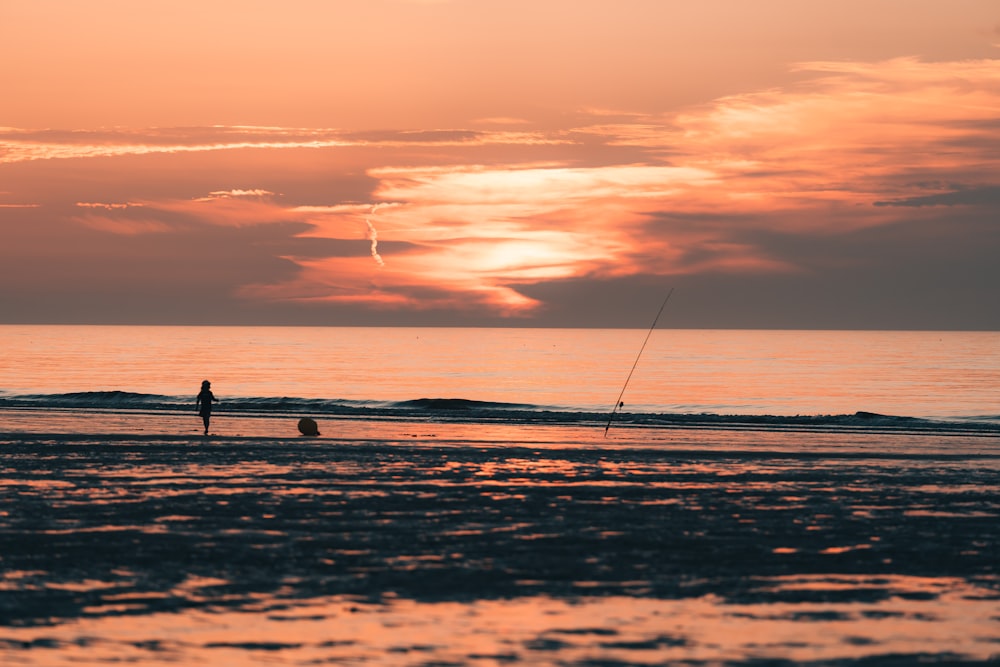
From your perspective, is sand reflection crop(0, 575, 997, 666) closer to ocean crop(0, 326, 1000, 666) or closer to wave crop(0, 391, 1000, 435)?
ocean crop(0, 326, 1000, 666)

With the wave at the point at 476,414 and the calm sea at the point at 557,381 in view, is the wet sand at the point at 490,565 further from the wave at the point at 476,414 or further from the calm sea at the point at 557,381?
the calm sea at the point at 557,381

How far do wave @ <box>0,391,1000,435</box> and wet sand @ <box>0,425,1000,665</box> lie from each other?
2576 cm

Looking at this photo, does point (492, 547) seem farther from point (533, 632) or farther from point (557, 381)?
point (557, 381)

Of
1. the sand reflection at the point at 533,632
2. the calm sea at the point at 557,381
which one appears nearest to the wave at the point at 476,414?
the calm sea at the point at 557,381

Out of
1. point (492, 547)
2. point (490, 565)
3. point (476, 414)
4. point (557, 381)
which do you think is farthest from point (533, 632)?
point (557, 381)

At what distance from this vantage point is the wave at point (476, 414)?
5709 centimetres

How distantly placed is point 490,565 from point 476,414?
156 feet

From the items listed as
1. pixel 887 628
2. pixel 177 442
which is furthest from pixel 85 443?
pixel 887 628

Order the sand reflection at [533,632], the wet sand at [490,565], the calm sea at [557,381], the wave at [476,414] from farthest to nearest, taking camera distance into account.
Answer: the calm sea at [557,381] < the wave at [476,414] < the wet sand at [490,565] < the sand reflection at [533,632]

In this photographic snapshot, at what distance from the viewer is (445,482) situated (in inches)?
1088

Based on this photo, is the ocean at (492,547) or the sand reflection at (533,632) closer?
the sand reflection at (533,632)

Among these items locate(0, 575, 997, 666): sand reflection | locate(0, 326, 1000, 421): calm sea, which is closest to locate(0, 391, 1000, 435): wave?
locate(0, 326, 1000, 421): calm sea

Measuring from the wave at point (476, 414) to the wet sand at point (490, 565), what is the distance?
2576cm

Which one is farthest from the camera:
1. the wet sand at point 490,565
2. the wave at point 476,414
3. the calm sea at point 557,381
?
the calm sea at point 557,381
